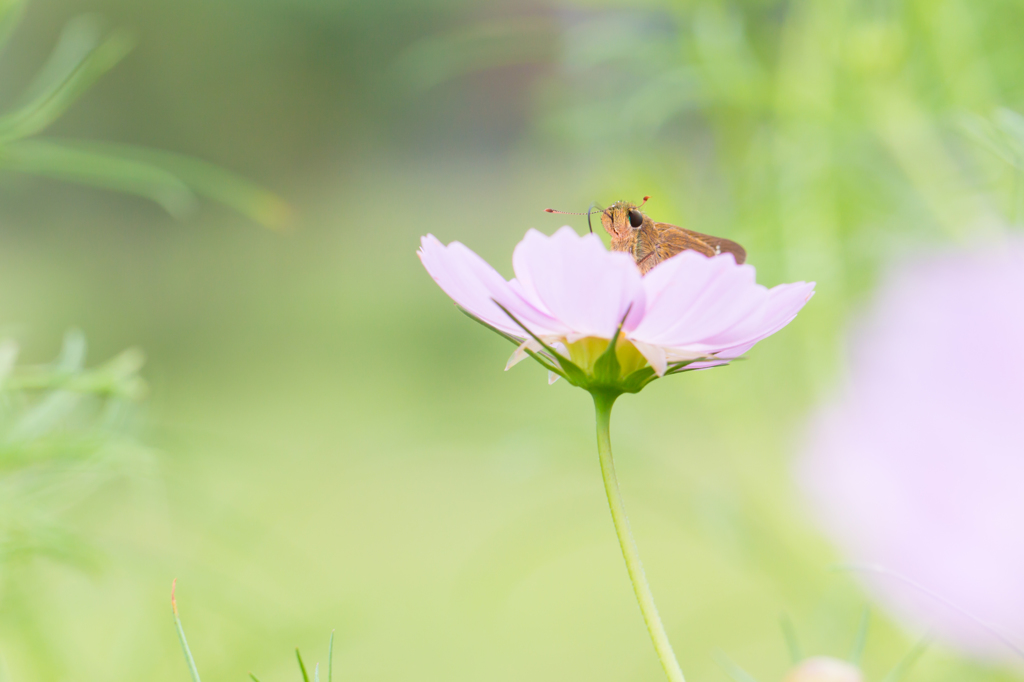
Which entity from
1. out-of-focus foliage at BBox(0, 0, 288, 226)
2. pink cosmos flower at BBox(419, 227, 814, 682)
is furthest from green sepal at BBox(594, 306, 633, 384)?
out-of-focus foliage at BBox(0, 0, 288, 226)

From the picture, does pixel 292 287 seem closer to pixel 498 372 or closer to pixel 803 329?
pixel 498 372

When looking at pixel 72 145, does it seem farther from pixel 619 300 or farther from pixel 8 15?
pixel 619 300

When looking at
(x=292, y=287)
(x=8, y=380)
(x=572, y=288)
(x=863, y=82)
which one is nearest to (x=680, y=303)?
(x=572, y=288)

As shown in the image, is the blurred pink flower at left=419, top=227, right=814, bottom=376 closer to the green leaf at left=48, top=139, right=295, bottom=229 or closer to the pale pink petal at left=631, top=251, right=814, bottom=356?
the pale pink petal at left=631, top=251, right=814, bottom=356

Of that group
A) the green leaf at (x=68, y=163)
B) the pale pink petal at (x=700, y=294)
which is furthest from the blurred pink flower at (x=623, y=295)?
the green leaf at (x=68, y=163)

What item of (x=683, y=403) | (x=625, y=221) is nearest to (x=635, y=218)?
(x=625, y=221)

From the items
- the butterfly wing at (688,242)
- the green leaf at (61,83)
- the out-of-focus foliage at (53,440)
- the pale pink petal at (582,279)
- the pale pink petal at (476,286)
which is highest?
the green leaf at (61,83)

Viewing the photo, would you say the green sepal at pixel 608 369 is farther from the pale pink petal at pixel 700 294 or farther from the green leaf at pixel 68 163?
the green leaf at pixel 68 163
